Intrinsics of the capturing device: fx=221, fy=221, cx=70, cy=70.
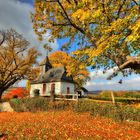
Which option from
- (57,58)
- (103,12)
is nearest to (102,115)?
(103,12)

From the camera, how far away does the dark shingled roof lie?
5031cm

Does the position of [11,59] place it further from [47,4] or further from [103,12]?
[103,12]

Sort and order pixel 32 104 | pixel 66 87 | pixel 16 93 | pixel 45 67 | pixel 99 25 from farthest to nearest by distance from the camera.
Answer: pixel 16 93
pixel 45 67
pixel 66 87
pixel 32 104
pixel 99 25

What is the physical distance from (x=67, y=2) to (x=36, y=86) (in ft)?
130

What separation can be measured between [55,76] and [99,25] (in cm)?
3559

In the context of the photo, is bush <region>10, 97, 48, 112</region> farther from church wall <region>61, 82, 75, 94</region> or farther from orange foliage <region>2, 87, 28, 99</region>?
orange foliage <region>2, 87, 28, 99</region>

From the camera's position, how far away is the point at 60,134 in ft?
43.3

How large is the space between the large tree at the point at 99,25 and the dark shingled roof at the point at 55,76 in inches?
1104

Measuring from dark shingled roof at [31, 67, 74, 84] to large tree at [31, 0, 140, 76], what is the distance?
28034mm

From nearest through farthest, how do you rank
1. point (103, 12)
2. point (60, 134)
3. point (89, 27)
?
point (60, 134) < point (103, 12) < point (89, 27)

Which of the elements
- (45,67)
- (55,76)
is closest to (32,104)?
(55,76)

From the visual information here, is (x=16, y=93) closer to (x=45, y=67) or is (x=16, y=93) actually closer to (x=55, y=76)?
(x=45, y=67)

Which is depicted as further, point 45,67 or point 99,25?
point 45,67

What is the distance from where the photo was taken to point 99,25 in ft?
55.9
